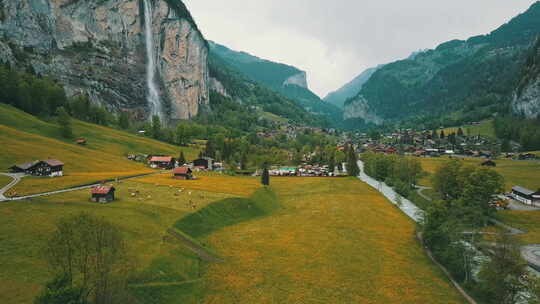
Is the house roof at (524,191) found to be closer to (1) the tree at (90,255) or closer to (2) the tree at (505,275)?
(2) the tree at (505,275)

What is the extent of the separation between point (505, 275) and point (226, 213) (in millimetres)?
42853

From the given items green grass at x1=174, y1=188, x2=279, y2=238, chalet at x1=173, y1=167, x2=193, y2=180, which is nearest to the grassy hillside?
chalet at x1=173, y1=167, x2=193, y2=180

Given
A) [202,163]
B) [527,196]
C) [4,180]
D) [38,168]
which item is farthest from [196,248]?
[527,196]

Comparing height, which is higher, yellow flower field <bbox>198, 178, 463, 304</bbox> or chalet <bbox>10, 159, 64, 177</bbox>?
chalet <bbox>10, 159, 64, 177</bbox>

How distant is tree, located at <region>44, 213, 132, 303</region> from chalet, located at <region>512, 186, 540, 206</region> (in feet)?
283

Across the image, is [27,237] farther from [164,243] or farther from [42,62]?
[42,62]

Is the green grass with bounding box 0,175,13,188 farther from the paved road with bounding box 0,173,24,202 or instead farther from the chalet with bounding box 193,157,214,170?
the chalet with bounding box 193,157,214,170

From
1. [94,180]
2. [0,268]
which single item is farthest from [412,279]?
[94,180]

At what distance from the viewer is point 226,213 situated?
2435 inches

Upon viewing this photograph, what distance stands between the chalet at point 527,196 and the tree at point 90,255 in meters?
86.2

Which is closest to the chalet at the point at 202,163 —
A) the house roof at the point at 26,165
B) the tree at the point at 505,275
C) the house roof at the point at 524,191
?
the house roof at the point at 26,165

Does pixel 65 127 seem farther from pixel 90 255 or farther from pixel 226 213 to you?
pixel 90 255

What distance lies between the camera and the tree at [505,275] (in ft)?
107

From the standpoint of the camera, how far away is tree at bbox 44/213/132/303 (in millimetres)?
26594
